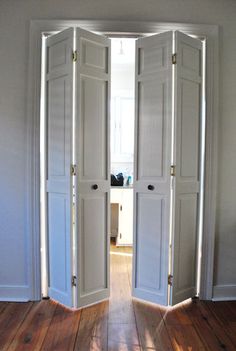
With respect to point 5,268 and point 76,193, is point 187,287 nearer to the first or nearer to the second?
point 76,193

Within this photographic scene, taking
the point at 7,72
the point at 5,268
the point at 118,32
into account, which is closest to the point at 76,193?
the point at 5,268

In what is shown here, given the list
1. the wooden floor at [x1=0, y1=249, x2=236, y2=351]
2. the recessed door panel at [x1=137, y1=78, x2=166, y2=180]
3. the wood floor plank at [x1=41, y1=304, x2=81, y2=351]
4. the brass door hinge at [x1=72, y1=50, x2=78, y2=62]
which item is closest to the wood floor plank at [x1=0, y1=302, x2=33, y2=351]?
the wooden floor at [x1=0, y1=249, x2=236, y2=351]

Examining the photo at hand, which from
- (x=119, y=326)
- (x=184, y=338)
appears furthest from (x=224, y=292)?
A: (x=119, y=326)

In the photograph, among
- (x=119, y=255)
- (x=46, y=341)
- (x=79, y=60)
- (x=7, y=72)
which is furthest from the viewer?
(x=119, y=255)

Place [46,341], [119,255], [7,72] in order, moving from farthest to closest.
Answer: [119,255], [7,72], [46,341]

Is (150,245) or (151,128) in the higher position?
(151,128)

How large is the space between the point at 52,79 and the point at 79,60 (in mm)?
285

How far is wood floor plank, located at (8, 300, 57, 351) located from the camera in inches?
72.6

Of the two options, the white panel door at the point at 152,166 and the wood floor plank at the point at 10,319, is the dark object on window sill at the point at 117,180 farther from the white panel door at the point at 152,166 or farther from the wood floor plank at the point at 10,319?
the wood floor plank at the point at 10,319

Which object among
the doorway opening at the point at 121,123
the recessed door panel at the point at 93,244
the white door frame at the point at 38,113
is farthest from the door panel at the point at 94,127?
the doorway opening at the point at 121,123

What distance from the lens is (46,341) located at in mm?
1885

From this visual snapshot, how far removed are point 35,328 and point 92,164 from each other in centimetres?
129

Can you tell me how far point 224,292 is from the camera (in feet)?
8.20

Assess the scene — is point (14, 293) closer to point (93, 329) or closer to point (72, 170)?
point (93, 329)
